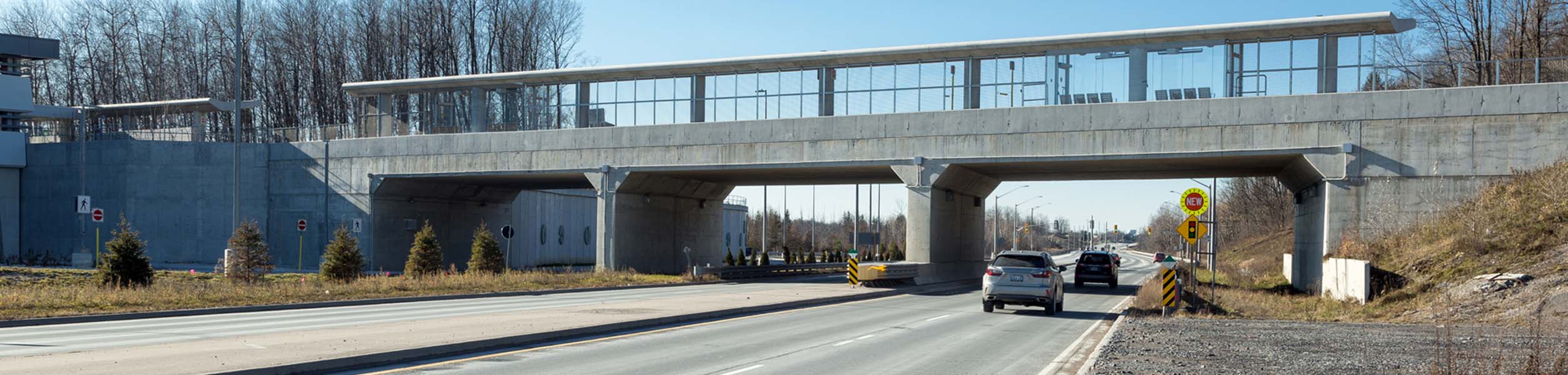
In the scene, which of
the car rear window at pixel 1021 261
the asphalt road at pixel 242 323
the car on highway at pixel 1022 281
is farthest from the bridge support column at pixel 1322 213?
the asphalt road at pixel 242 323

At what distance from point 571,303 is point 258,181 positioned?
3049 centimetres

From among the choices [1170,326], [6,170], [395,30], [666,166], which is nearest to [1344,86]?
[1170,326]

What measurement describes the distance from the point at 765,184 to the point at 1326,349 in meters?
38.0

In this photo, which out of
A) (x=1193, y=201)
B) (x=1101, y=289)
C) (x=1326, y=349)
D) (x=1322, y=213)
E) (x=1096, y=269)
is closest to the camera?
(x=1326, y=349)

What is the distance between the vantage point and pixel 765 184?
52219mm

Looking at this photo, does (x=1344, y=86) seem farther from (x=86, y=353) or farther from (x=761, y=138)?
(x=86, y=353)

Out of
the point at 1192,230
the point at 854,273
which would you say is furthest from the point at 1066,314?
the point at 854,273

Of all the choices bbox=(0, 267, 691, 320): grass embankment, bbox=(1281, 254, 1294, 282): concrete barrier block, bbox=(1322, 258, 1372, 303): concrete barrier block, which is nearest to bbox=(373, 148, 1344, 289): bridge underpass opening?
bbox=(1322, 258, 1372, 303): concrete barrier block

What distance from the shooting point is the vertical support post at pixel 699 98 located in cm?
4222

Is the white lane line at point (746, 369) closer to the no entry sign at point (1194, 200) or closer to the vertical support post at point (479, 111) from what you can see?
the no entry sign at point (1194, 200)

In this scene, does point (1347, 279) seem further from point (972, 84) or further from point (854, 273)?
point (854, 273)

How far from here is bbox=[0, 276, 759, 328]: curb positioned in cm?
1864

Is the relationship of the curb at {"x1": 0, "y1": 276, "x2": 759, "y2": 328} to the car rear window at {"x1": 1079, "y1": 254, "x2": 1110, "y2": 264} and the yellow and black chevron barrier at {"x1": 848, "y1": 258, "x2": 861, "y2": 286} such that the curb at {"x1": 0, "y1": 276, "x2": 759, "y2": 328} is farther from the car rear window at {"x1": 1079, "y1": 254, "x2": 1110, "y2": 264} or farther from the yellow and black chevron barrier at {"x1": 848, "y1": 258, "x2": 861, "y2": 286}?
the car rear window at {"x1": 1079, "y1": 254, "x2": 1110, "y2": 264}

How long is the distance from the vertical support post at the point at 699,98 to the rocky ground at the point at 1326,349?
24242mm
